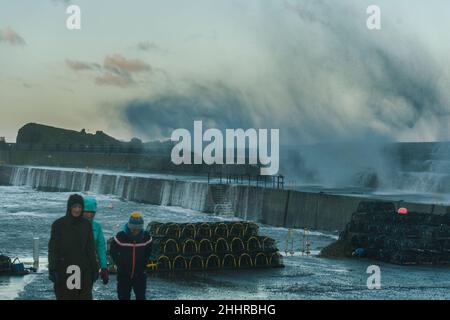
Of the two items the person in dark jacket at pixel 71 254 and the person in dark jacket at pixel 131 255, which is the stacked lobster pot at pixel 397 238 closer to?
the person in dark jacket at pixel 131 255

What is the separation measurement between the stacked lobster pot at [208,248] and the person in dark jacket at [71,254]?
867 cm

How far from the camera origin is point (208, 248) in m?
18.3

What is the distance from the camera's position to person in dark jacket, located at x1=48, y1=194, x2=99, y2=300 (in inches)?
338

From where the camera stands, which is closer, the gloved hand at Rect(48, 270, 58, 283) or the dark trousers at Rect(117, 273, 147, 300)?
the gloved hand at Rect(48, 270, 58, 283)

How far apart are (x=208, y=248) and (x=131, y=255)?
8.85 m

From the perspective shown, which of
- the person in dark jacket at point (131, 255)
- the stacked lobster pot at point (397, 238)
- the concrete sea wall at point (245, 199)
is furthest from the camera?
the concrete sea wall at point (245, 199)

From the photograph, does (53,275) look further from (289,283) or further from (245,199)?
(245,199)

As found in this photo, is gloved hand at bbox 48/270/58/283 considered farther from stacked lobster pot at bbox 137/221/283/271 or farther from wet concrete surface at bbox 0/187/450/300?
stacked lobster pot at bbox 137/221/283/271

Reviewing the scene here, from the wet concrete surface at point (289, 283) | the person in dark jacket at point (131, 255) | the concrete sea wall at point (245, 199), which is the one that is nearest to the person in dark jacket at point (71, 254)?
the person in dark jacket at point (131, 255)

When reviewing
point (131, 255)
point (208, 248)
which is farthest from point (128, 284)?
point (208, 248)

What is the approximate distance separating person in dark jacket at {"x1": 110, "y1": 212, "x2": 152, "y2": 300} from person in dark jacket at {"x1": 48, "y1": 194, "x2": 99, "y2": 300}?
2.73 ft

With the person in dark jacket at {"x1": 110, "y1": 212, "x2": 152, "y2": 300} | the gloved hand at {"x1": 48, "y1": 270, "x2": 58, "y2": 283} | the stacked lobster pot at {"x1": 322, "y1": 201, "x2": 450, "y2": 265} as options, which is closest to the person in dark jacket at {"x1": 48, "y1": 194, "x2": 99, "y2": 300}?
the gloved hand at {"x1": 48, "y1": 270, "x2": 58, "y2": 283}

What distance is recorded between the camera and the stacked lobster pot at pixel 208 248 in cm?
1769
